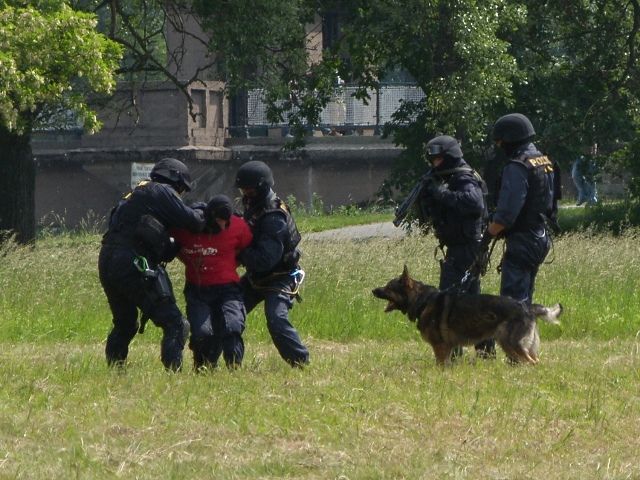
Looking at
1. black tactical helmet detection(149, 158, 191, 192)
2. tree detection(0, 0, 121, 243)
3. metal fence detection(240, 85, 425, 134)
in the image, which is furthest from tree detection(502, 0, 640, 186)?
black tactical helmet detection(149, 158, 191, 192)

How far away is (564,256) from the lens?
16.6 m

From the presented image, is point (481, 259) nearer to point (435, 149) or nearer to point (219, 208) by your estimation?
point (435, 149)

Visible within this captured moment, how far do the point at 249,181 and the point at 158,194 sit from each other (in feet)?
2.13

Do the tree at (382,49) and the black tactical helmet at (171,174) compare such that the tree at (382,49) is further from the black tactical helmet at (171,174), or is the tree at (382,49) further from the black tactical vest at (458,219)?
the black tactical helmet at (171,174)

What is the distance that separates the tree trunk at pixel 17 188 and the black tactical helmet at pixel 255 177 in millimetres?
12653

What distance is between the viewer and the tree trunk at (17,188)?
71.1ft

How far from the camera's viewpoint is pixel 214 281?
9570 millimetres

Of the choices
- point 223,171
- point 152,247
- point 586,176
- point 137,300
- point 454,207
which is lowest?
point 223,171

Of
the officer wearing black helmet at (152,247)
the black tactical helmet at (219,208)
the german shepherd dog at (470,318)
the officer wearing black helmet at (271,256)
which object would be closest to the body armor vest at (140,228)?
the officer wearing black helmet at (152,247)

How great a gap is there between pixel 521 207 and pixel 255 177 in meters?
1.83

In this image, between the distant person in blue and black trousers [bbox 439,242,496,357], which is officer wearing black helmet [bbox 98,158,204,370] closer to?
black trousers [bbox 439,242,496,357]

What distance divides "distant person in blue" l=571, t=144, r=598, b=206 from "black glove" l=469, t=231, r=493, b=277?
16.8 meters

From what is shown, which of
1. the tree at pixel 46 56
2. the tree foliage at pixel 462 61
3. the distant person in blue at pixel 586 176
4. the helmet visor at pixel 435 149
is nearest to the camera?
the helmet visor at pixel 435 149

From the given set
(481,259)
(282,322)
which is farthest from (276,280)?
(481,259)
